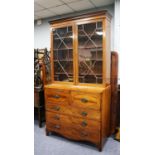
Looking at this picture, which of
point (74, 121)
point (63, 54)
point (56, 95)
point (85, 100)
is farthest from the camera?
point (63, 54)

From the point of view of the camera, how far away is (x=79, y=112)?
7.44 feet

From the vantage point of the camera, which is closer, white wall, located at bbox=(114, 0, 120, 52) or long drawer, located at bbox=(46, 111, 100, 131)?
long drawer, located at bbox=(46, 111, 100, 131)

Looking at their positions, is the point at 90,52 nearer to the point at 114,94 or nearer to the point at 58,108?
the point at 114,94

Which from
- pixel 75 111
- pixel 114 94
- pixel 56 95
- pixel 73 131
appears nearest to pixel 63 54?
pixel 56 95

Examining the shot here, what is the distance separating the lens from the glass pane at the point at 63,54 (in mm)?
2588

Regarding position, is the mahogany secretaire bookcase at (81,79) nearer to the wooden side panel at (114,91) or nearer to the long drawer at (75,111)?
the long drawer at (75,111)

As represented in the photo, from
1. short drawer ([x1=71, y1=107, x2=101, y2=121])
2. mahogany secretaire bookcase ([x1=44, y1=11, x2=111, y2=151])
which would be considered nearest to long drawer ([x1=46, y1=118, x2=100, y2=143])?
mahogany secretaire bookcase ([x1=44, y1=11, x2=111, y2=151])

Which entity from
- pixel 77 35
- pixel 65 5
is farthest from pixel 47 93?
pixel 65 5

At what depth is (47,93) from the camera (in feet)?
8.50

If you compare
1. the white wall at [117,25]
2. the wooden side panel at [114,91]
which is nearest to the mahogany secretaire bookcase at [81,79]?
the wooden side panel at [114,91]

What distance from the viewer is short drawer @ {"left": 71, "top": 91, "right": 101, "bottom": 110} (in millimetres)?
2111

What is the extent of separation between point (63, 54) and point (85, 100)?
1.01 m

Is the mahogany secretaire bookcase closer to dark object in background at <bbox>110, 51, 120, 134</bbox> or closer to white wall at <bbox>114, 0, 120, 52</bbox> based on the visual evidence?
dark object in background at <bbox>110, 51, 120, 134</bbox>
